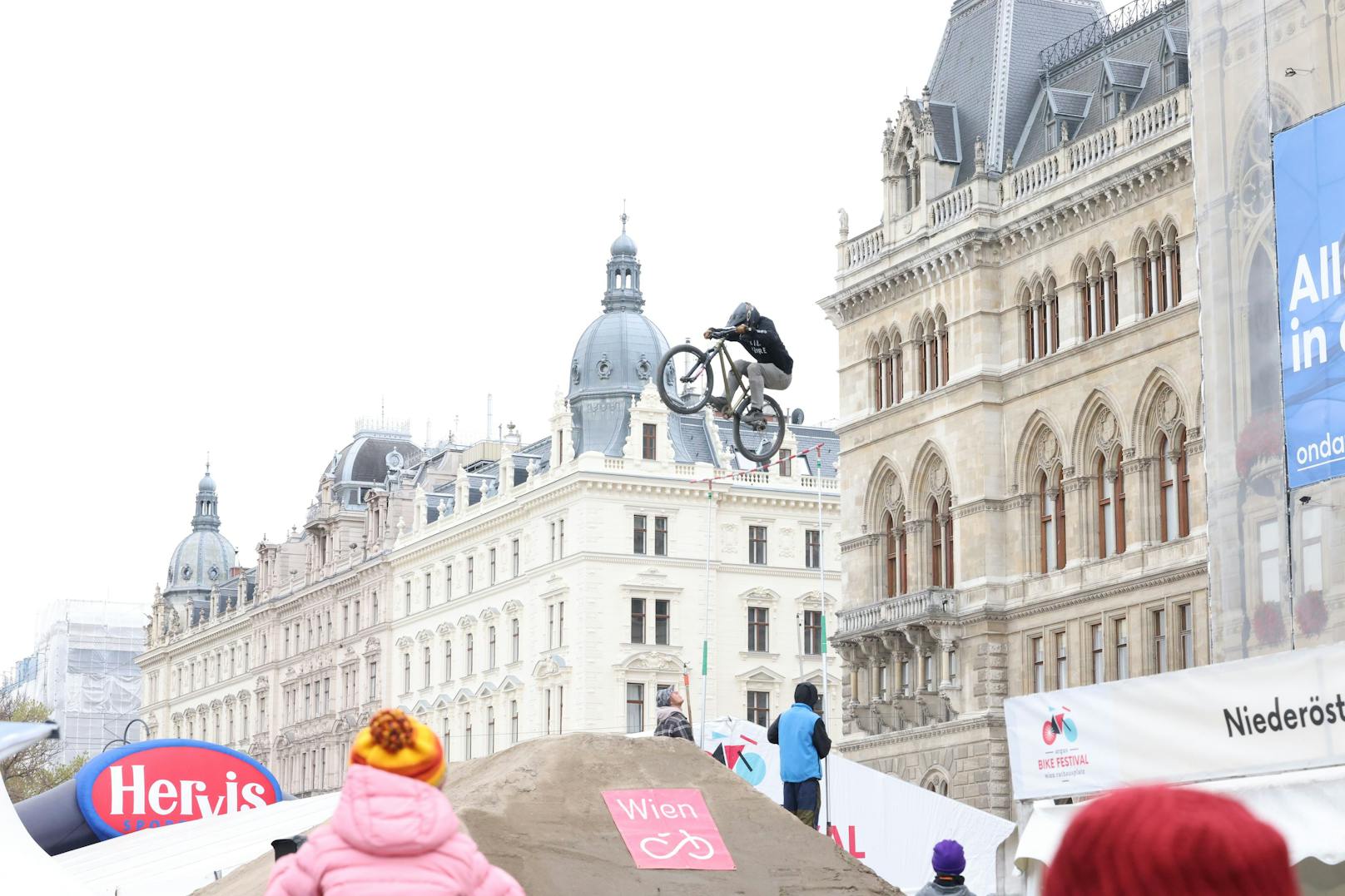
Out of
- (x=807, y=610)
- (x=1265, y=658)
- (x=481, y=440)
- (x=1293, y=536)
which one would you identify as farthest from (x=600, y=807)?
(x=481, y=440)

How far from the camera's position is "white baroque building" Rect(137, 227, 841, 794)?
7069cm

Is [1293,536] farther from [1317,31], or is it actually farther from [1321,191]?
[1317,31]

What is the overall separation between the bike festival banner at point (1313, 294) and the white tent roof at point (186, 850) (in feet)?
30.6

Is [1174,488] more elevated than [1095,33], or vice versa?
[1095,33]

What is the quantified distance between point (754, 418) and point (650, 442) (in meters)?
51.9

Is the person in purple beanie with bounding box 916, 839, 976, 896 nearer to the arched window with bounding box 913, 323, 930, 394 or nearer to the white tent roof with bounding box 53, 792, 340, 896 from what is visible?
the white tent roof with bounding box 53, 792, 340, 896

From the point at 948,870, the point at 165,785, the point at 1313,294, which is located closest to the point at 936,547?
the point at 1313,294

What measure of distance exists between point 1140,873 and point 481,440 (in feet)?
291

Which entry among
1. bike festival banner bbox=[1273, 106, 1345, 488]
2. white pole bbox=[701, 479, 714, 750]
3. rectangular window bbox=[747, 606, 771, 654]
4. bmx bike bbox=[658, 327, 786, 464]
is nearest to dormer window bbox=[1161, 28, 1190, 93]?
bike festival banner bbox=[1273, 106, 1345, 488]

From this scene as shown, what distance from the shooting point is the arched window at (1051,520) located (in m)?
46.2

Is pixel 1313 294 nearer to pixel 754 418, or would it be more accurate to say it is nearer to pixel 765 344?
pixel 765 344

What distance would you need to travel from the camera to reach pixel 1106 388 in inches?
1757

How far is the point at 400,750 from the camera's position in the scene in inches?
244

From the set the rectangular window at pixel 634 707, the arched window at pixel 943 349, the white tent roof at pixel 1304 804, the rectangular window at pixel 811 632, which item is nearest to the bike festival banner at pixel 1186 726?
the white tent roof at pixel 1304 804
